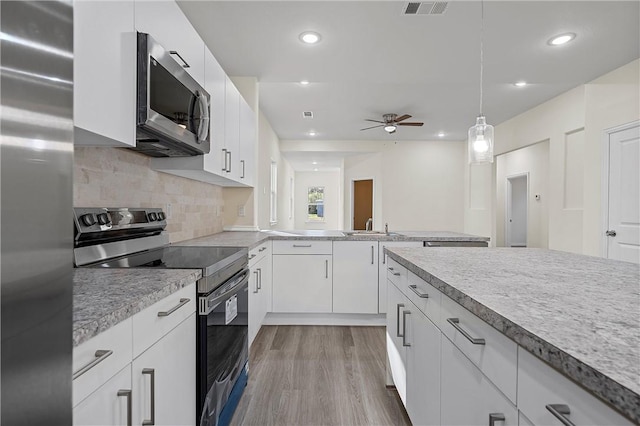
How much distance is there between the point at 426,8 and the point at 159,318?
243cm

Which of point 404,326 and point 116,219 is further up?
point 116,219

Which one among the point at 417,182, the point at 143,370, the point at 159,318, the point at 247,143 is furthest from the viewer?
the point at 417,182

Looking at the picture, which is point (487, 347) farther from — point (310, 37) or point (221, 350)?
point (310, 37)

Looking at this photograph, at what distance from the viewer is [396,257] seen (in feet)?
5.99

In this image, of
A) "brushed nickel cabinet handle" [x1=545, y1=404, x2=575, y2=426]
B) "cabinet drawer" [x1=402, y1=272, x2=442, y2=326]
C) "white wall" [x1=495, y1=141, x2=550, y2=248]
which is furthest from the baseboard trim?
"white wall" [x1=495, y1=141, x2=550, y2=248]

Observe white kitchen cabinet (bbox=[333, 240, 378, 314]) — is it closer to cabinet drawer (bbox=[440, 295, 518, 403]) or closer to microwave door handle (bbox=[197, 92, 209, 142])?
microwave door handle (bbox=[197, 92, 209, 142])

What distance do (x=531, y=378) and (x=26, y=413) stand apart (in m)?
0.81

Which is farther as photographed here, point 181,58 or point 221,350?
point 181,58

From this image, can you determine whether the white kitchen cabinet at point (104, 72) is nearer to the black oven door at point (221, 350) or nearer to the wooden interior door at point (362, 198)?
the black oven door at point (221, 350)

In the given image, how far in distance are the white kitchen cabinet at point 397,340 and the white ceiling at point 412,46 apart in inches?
75.5

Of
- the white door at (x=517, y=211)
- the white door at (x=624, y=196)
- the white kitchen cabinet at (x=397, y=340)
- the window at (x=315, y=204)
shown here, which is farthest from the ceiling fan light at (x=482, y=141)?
the window at (x=315, y=204)

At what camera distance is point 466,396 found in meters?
0.97

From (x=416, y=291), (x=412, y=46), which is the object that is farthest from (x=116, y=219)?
(x=412, y=46)

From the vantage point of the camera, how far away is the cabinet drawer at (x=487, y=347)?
0.73 meters
